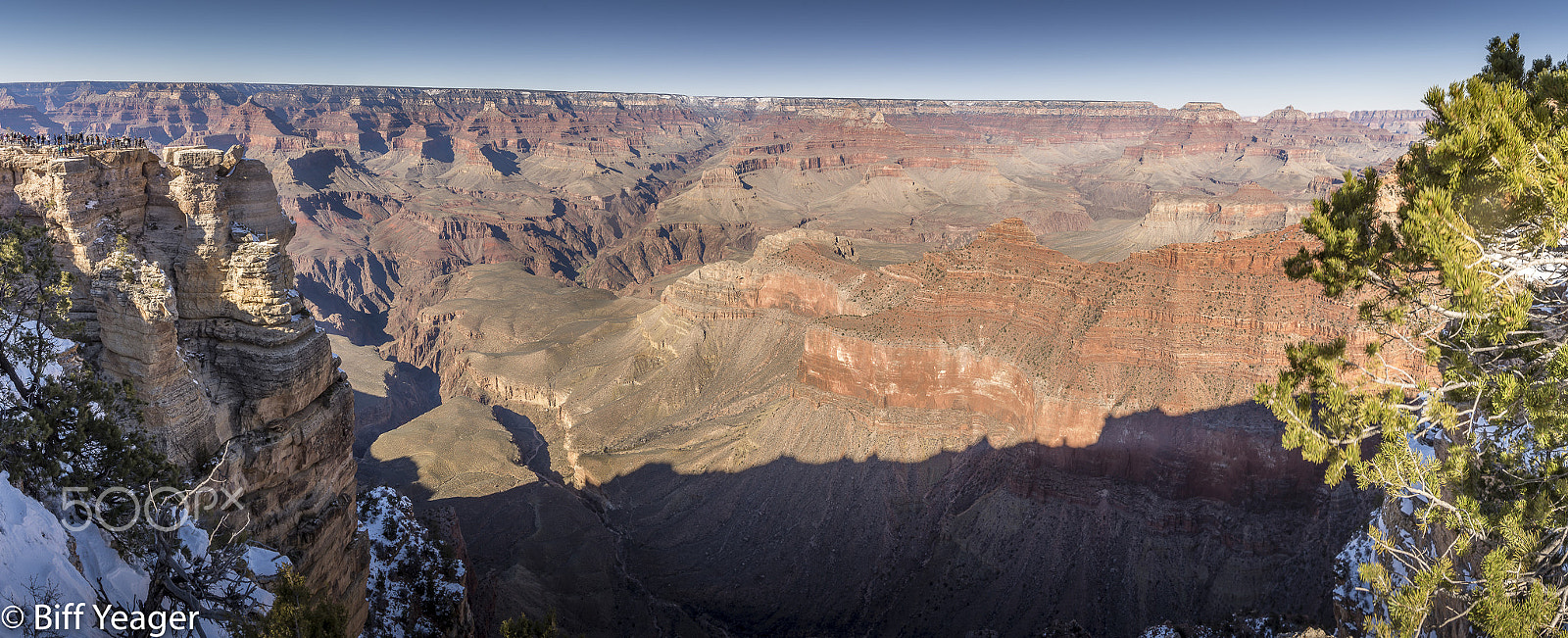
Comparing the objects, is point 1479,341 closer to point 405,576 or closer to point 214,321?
point 214,321

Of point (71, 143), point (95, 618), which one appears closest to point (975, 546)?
point (95, 618)

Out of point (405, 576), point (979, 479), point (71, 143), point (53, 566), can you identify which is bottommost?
point (979, 479)

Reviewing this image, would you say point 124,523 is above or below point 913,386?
above

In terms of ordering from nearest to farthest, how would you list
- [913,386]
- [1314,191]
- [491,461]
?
[913,386] → [491,461] → [1314,191]

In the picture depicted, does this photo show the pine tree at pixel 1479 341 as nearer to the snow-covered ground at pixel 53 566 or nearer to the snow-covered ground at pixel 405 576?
the snow-covered ground at pixel 53 566

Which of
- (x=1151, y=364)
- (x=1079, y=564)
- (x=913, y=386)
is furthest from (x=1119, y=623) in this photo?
(x=913, y=386)

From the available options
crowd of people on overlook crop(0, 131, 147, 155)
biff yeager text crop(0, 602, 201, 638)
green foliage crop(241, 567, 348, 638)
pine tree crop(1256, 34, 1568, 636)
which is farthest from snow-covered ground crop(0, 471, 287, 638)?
pine tree crop(1256, 34, 1568, 636)

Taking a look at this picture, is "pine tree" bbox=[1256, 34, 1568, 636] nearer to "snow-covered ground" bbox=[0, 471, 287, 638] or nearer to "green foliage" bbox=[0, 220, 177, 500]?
"snow-covered ground" bbox=[0, 471, 287, 638]

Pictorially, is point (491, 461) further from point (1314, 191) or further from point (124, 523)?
point (1314, 191)
